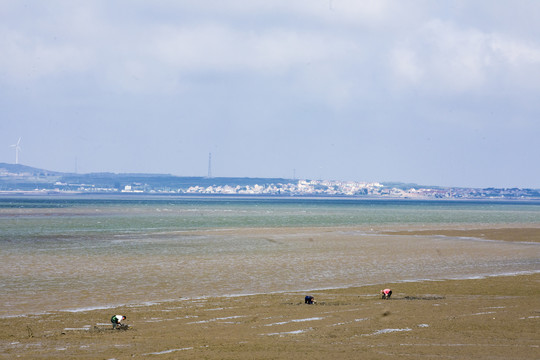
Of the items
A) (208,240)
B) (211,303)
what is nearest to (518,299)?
(211,303)

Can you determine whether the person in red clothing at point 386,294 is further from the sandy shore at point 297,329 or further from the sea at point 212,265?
the sea at point 212,265

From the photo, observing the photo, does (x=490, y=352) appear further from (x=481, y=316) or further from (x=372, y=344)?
(x=481, y=316)

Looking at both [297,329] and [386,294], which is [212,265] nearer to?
[386,294]

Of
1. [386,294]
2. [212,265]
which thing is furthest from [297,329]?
[212,265]

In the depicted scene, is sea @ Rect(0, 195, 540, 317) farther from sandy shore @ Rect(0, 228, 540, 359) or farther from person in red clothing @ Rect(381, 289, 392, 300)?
person in red clothing @ Rect(381, 289, 392, 300)

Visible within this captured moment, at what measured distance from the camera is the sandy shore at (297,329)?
14305mm

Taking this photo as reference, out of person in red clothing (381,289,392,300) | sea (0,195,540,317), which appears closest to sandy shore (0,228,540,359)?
person in red clothing (381,289,392,300)

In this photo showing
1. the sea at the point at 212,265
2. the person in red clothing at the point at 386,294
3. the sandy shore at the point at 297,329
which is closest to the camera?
the sandy shore at the point at 297,329

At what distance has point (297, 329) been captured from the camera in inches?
662

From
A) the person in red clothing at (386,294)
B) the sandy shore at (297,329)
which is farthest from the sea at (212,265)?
the person in red clothing at (386,294)

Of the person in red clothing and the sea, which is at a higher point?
the person in red clothing

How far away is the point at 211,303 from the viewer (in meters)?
21.8

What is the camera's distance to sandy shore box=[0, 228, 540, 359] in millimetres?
14305

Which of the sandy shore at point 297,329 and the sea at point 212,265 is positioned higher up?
the sandy shore at point 297,329
